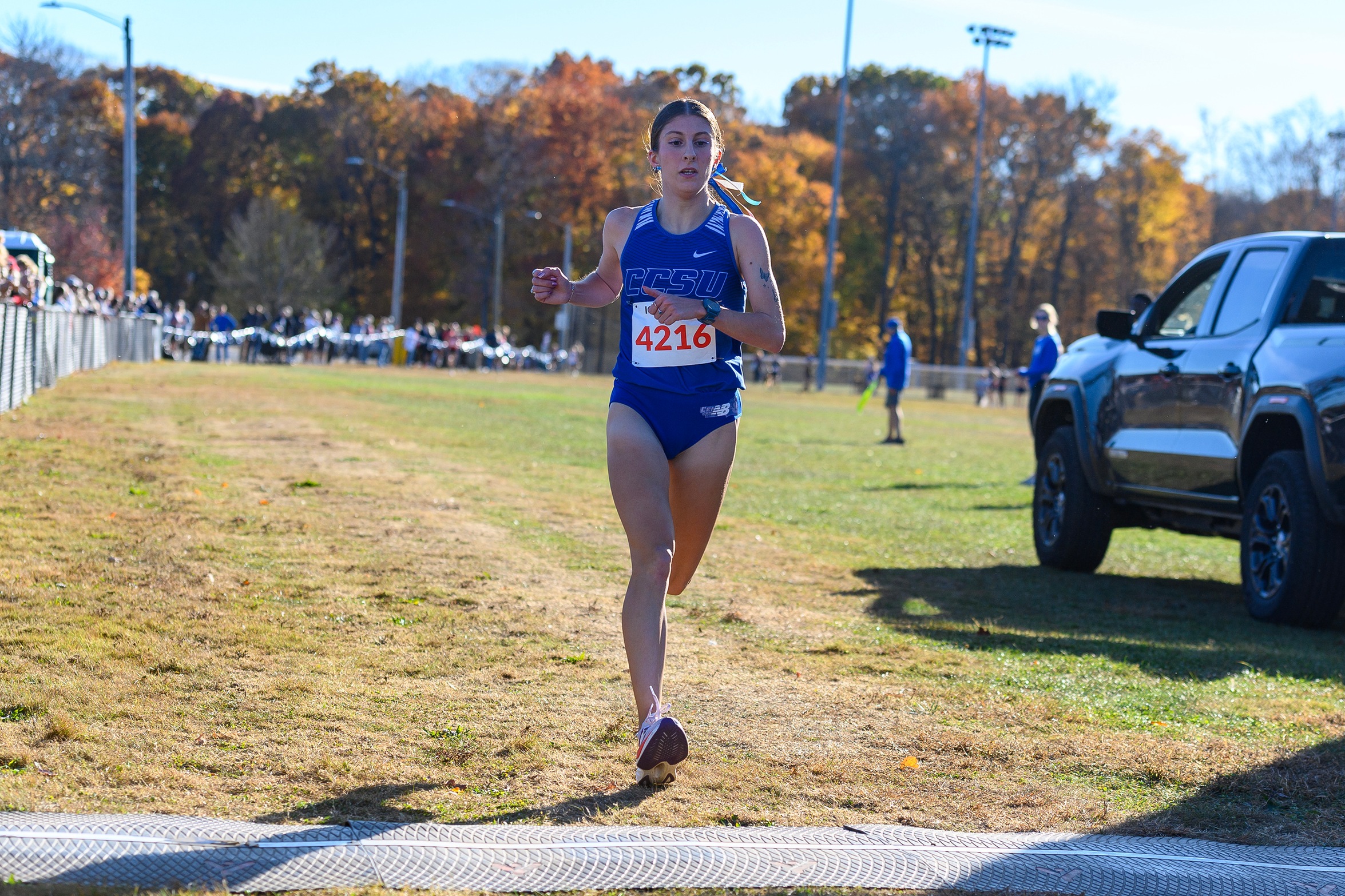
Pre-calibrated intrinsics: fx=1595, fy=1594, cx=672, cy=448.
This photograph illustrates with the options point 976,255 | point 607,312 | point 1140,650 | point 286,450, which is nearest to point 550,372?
point 607,312

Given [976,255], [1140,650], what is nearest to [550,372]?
[976,255]

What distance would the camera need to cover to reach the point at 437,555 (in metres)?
8.88

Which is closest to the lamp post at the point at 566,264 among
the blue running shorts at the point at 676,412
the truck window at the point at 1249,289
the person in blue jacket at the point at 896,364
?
the person in blue jacket at the point at 896,364

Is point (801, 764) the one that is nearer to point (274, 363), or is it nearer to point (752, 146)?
→ point (274, 363)

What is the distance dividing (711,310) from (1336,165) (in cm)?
7672

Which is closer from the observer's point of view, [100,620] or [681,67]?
[100,620]

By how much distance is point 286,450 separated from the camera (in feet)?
49.5

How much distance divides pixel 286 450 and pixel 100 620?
8.89m

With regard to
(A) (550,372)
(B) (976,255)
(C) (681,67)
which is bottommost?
(A) (550,372)

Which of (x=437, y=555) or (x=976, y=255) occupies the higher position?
(x=976, y=255)

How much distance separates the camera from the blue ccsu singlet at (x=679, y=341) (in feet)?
16.2

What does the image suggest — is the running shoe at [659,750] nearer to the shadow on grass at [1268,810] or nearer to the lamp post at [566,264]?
the shadow on grass at [1268,810]

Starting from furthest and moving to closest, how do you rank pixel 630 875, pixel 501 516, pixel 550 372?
pixel 550 372 < pixel 501 516 < pixel 630 875

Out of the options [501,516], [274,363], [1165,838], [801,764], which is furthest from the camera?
[274,363]
